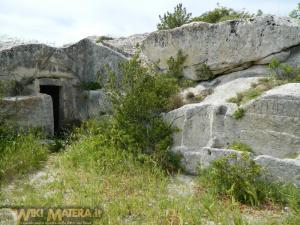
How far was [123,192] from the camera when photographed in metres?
6.84

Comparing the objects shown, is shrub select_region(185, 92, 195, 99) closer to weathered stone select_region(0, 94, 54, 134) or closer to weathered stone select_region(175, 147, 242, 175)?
weathered stone select_region(175, 147, 242, 175)

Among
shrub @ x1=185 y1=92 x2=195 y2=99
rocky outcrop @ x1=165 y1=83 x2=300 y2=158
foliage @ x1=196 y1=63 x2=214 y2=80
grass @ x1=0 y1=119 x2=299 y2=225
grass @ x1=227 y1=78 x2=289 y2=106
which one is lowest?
grass @ x1=0 y1=119 x2=299 y2=225

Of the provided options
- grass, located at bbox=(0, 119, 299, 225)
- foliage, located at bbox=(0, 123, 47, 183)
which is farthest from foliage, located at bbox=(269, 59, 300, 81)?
foliage, located at bbox=(0, 123, 47, 183)

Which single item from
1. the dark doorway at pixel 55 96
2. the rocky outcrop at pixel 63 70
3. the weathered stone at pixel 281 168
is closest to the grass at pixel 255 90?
the weathered stone at pixel 281 168

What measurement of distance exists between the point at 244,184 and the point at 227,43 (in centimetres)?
465

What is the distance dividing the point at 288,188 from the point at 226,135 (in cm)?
198

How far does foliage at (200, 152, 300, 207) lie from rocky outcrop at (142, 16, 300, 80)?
142 inches

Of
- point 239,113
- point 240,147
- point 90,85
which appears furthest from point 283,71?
point 90,85

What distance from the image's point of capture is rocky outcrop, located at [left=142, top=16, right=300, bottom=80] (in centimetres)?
921

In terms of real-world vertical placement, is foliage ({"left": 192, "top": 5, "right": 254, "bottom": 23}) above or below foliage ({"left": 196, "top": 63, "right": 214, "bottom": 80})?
above

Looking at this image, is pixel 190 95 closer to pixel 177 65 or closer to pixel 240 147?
pixel 177 65

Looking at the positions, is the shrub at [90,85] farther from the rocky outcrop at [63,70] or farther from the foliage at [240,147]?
the foliage at [240,147]

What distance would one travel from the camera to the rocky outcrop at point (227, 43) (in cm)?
921

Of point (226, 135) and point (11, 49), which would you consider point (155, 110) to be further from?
point (11, 49)
